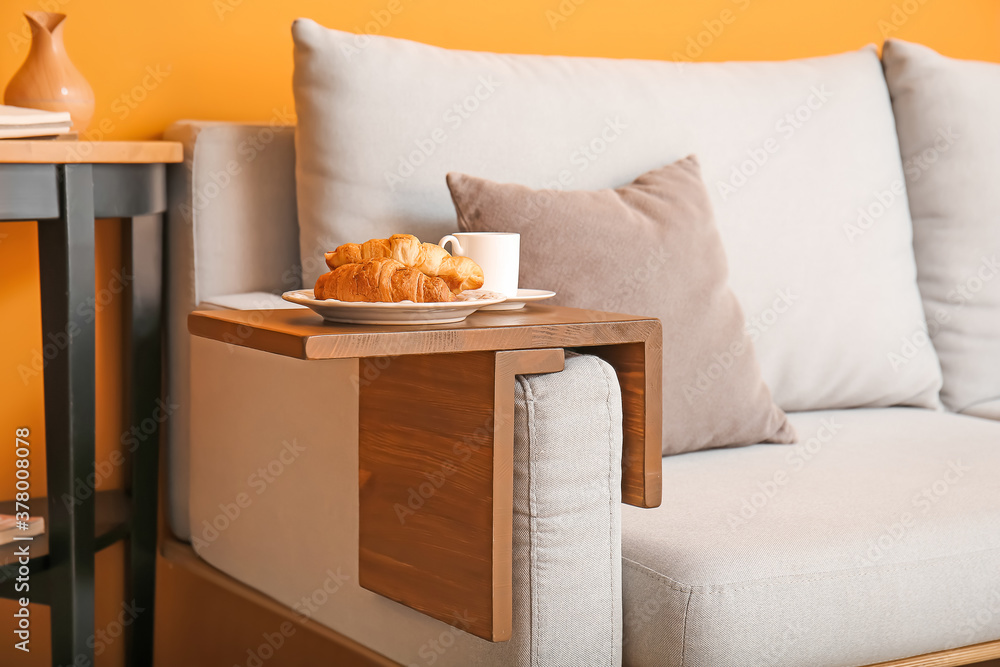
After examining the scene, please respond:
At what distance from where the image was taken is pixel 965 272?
1705 millimetres

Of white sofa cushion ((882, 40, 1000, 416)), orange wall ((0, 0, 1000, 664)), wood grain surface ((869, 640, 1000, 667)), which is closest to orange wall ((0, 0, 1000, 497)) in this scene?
orange wall ((0, 0, 1000, 664))

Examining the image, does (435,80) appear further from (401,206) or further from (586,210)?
(586,210)

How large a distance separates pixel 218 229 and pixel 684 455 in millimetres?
710

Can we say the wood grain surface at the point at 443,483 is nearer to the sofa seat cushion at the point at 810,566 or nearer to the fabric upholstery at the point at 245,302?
the sofa seat cushion at the point at 810,566

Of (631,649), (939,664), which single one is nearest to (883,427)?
(939,664)

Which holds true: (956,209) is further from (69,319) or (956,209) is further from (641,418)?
(69,319)

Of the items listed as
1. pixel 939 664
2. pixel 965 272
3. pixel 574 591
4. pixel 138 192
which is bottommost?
pixel 939 664

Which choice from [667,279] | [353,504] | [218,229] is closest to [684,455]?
[667,279]

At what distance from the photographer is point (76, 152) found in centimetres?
115

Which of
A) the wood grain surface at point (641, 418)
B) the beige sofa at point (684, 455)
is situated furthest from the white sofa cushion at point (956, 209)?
the wood grain surface at point (641, 418)

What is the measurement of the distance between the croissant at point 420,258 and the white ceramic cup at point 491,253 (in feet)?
0.30

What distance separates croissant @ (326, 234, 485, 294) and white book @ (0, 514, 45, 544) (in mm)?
634

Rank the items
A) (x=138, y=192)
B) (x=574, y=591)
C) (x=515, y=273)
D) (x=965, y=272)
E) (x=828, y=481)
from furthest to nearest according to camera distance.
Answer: (x=965, y=272), (x=138, y=192), (x=828, y=481), (x=515, y=273), (x=574, y=591)

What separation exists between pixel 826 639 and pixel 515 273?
48 centimetres
